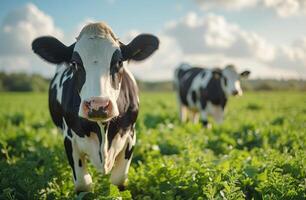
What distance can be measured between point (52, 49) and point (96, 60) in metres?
0.96

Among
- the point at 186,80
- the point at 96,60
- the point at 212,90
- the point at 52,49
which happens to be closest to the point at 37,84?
the point at 186,80

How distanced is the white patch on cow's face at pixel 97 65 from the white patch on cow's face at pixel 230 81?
7.99 m

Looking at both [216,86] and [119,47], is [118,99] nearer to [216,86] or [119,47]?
[119,47]

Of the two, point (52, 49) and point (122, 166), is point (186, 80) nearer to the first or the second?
point (122, 166)

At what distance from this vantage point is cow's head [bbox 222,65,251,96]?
11859 mm

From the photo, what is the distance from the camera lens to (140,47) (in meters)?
4.90

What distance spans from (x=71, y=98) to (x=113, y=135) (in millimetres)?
668

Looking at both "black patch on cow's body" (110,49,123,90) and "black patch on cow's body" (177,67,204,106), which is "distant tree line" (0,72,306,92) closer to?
"black patch on cow's body" (177,67,204,106)

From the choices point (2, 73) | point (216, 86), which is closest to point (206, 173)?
point (216, 86)

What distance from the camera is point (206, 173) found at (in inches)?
182

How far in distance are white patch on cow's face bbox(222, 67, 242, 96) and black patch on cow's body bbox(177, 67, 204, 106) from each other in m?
1.46

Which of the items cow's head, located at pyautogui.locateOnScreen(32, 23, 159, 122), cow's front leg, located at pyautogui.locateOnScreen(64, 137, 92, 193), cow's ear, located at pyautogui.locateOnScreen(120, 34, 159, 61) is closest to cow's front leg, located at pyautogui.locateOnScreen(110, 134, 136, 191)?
cow's front leg, located at pyautogui.locateOnScreen(64, 137, 92, 193)

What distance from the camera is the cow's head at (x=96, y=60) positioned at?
371 cm

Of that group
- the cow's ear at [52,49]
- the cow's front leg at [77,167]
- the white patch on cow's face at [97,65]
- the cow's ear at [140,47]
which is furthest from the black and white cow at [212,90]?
the white patch on cow's face at [97,65]
